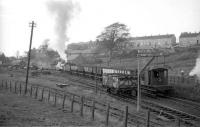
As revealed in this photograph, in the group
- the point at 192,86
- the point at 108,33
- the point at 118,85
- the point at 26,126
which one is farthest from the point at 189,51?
the point at 26,126

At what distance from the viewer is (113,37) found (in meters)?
66.3

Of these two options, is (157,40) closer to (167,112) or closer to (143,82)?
(143,82)

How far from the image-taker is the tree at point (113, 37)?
6544 centimetres

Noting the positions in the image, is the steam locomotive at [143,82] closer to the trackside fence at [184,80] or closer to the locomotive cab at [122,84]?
the locomotive cab at [122,84]

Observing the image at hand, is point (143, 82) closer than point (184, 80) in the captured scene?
Yes

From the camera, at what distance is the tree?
65438 mm

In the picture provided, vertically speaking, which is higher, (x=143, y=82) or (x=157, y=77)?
(x=157, y=77)

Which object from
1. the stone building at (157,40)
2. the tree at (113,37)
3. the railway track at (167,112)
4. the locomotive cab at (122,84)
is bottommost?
the railway track at (167,112)

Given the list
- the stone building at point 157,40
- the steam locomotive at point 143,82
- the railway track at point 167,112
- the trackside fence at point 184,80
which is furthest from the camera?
the stone building at point 157,40

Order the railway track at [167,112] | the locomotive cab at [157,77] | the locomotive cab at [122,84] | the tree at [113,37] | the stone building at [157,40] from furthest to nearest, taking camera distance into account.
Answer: the stone building at [157,40] → the tree at [113,37] → the locomotive cab at [157,77] → the locomotive cab at [122,84] → the railway track at [167,112]

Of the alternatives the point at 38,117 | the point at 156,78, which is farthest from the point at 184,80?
the point at 38,117

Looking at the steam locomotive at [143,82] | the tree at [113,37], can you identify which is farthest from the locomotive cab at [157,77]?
the tree at [113,37]

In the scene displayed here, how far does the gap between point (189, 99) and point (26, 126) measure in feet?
55.0

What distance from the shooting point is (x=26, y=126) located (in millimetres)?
11922
